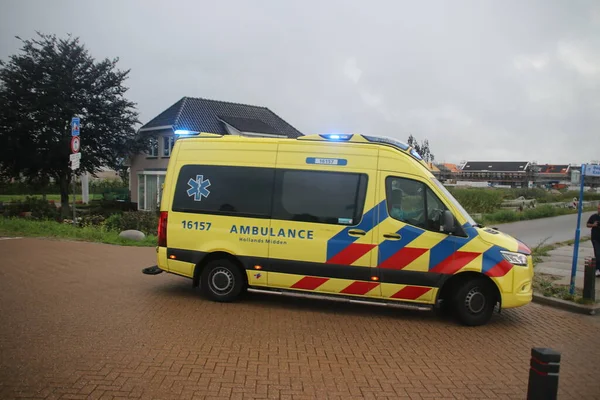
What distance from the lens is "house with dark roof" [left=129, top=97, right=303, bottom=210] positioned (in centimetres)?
3328

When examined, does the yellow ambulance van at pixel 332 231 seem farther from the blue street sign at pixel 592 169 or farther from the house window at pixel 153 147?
the house window at pixel 153 147

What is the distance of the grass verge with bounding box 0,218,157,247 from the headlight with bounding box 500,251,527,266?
31.9ft

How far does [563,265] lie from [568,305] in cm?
461

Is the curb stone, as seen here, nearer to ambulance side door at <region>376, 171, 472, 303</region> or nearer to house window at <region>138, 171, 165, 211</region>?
ambulance side door at <region>376, 171, 472, 303</region>

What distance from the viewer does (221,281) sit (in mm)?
6883

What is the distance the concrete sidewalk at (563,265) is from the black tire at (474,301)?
333 centimetres

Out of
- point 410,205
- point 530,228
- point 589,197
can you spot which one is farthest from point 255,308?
point 589,197

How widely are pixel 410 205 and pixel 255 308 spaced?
9.06ft

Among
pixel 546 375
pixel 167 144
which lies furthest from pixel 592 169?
pixel 167 144

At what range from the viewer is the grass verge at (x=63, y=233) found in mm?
12844

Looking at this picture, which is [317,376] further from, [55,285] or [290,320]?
[55,285]

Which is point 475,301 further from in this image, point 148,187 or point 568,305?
point 148,187

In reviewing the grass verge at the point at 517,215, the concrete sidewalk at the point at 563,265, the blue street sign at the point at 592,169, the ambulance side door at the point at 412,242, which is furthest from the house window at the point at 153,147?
the blue street sign at the point at 592,169

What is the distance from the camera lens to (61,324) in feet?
18.4
